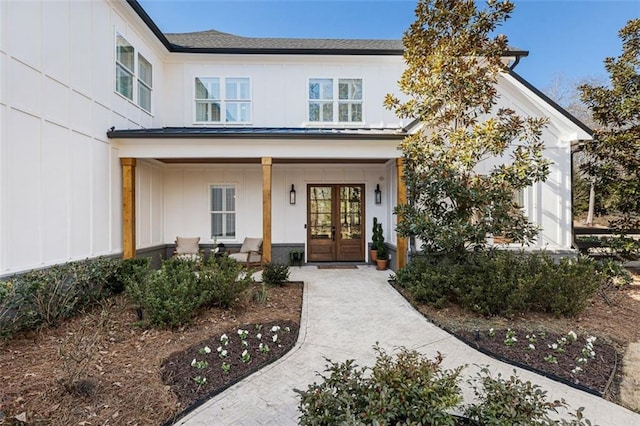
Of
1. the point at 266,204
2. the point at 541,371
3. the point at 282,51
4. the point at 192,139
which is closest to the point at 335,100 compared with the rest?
the point at 282,51

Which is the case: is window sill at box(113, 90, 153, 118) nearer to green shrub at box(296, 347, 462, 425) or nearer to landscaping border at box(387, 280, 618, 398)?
green shrub at box(296, 347, 462, 425)

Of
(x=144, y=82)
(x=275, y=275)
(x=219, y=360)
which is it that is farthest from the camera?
(x=144, y=82)

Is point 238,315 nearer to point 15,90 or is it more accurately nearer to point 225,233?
point 15,90

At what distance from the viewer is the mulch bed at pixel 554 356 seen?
3.43 m

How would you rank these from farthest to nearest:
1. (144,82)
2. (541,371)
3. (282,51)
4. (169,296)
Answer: (282,51), (144,82), (169,296), (541,371)

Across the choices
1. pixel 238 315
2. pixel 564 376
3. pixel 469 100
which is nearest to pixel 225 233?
pixel 238 315

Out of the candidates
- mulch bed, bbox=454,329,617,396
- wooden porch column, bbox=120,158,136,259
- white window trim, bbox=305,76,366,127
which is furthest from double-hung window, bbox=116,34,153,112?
mulch bed, bbox=454,329,617,396

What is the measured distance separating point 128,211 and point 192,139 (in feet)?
7.47

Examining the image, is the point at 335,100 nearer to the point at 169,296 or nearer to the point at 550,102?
the point at 550,102

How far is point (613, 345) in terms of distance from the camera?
167 inches

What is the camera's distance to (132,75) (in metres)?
8.38

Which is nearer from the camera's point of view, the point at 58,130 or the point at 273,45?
the point at 58,130

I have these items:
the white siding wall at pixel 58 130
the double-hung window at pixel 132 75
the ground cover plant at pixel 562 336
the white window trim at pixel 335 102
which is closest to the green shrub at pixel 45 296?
the white siding wall at pixel 58 130

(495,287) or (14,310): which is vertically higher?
(495,287)
